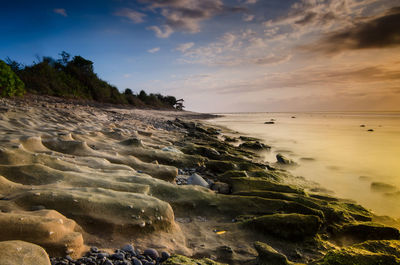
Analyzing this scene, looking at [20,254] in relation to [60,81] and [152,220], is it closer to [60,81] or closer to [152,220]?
[152,220]

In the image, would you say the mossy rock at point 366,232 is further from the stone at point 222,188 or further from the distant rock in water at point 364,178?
the distant rock in water at point 364,178

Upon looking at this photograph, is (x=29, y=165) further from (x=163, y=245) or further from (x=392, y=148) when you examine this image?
(x=392, y=148)

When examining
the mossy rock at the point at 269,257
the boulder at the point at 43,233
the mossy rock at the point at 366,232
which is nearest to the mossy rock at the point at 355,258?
the mossy rock at the point at 269,257

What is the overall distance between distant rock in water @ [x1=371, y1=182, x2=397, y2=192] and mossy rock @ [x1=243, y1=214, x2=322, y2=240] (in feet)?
12.8

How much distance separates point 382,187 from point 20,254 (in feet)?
23.5

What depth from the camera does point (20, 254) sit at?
1.55 metres

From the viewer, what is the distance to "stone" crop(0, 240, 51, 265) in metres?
1.49

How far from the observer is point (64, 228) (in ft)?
6.79

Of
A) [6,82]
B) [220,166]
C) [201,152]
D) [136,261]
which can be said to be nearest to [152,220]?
[136,261]

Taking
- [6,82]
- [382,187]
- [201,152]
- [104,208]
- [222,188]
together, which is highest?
[6,82]

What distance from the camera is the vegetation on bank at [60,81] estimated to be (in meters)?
13.4

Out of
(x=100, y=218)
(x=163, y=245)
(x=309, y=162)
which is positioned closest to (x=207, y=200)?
(x=163, y=245)

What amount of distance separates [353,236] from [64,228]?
3529 mm

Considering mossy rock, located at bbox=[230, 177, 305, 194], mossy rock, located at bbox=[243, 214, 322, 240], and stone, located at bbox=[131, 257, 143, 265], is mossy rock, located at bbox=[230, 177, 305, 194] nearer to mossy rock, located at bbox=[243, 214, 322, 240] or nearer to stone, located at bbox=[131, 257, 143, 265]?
mossy rock, located at bbox=[243, 214, 322, 240]
